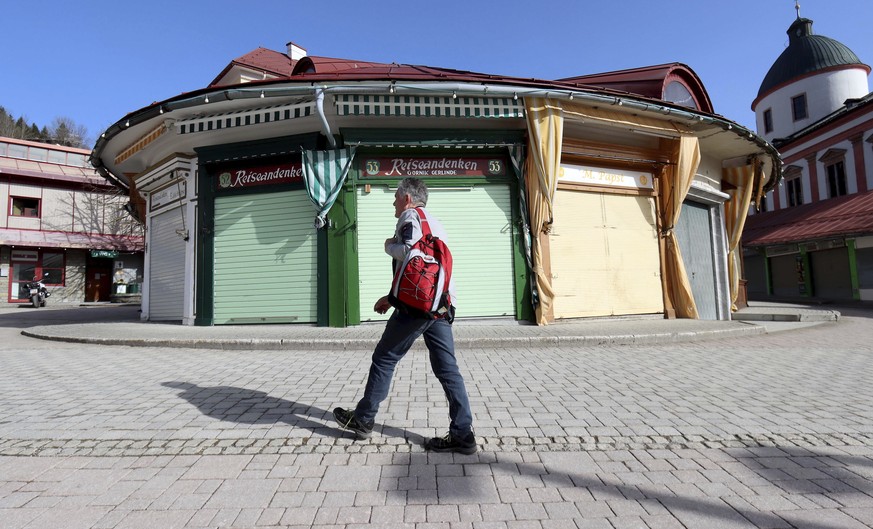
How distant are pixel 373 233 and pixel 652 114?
21.3 feet

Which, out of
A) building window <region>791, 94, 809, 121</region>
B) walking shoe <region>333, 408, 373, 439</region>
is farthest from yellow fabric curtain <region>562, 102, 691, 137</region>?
building window <region>791, 94, 809, 121</region>

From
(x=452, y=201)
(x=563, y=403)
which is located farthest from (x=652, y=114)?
(x=563, y=403)

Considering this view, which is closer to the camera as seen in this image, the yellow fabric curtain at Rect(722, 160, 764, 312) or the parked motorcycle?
the yellow fabric curtain at Rect(722, 160, 764, 312)

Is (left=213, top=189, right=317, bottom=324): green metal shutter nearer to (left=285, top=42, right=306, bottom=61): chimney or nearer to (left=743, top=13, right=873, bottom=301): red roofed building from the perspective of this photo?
(left=285, top=42, right=306, bottom=61): chimney

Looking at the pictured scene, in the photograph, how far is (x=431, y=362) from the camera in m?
2.80

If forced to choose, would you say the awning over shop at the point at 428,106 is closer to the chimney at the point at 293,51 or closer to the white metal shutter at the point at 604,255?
the white metal shutter at the point at 604,255

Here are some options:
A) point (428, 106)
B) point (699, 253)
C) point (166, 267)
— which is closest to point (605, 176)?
point (699, 253)

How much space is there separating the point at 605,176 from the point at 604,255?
6.15 feet

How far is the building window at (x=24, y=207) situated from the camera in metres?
25.6

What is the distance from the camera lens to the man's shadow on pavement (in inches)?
124

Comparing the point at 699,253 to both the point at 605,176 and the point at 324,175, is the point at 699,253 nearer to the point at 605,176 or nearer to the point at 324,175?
the point at 605,176

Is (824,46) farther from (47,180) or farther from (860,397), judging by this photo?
(47,180)

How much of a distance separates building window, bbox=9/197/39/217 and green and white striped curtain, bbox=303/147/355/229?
89.9ft

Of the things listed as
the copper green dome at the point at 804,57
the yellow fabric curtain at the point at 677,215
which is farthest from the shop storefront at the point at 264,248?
the copper green dome at the point at 804,57
